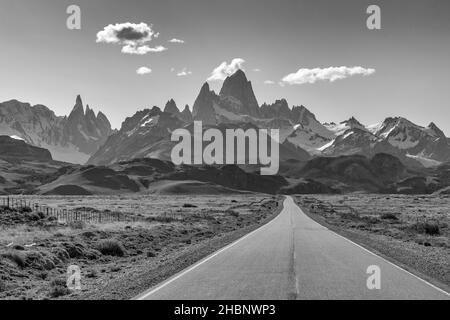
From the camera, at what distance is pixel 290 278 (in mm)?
16766

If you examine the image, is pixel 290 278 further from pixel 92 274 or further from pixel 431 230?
pixel 431 230

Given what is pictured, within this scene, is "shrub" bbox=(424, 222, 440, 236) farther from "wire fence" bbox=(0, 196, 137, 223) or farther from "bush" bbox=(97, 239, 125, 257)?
"wire fence" bbox=(0, 196, 137, 223)

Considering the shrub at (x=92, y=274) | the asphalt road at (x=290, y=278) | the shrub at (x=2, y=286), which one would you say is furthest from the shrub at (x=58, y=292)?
the shrub at (x=92, y=274)

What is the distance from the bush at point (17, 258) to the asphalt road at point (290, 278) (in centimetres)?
693

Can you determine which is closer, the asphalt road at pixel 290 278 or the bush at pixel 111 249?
the asphalt road at pixel 290 278

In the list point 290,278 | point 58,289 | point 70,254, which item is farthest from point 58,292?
point 70,254

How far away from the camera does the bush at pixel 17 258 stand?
67.5 ft

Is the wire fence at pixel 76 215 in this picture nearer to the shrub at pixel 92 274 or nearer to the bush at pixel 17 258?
the bush at pixel 17 258

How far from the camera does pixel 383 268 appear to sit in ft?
63.8

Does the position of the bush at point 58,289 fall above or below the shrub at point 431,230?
above

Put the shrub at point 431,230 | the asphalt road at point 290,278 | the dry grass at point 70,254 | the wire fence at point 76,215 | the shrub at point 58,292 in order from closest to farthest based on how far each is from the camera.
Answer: the asphalt road at point 290,278 < the shrub at point 58,292 < the dry grass at point 70,254 < the shrub at point 431,230 < the wire fence at point 76,215

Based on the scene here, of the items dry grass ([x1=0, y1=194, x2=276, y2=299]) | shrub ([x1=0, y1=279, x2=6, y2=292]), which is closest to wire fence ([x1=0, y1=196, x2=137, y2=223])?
dry grass ([x1=0, y1=194, x2=276, y2=299])

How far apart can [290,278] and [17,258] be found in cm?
1128
